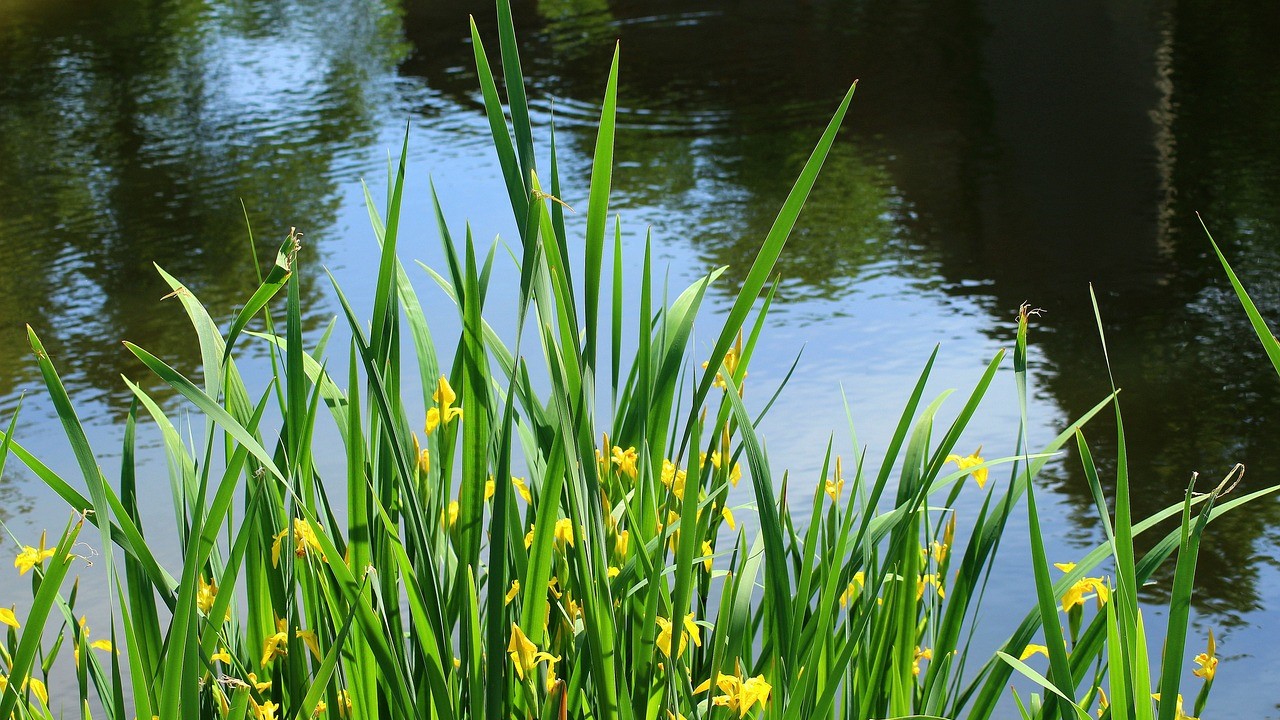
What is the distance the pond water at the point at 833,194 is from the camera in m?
2.50

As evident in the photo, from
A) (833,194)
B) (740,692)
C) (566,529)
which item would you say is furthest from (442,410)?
(833,194)

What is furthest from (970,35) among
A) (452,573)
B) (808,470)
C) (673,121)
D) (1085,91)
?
(452,573)

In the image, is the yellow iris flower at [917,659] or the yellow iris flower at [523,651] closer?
the yellow iris flower at [523,651]

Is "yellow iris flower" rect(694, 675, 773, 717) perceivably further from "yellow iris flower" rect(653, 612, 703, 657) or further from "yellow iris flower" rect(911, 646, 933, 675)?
"yellow iris flower" rect(911, 646, 933, 675)

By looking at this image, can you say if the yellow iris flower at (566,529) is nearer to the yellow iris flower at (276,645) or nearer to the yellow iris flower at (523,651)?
the yellow iris flower at (523,651)

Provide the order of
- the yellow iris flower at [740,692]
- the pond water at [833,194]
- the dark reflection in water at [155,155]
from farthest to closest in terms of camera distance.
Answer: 1. the dark reflection in water at [155,155]
2. the pond water at [833,194]
3. the yellow iris flower at [740,692]

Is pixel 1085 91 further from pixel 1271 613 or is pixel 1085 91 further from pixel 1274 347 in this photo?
pixel 1274 347

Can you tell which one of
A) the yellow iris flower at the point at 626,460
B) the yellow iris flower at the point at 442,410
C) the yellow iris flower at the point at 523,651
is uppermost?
the yellow iris flower at the point at 442,410

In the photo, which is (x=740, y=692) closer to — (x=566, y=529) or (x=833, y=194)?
(x=566, y=529)

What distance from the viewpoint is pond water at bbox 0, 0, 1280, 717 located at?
2496 mm

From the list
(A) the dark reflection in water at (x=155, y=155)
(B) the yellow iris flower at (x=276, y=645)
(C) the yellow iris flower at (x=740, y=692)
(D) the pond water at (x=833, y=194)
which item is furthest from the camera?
(A) the dark reflection in water at (x=155, y=155)

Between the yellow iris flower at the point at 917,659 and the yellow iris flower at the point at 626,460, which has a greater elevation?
the yellow iris flower at the point at 626,460

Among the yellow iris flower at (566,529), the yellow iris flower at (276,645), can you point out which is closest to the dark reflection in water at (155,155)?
the yellow iris flower at (276,645)

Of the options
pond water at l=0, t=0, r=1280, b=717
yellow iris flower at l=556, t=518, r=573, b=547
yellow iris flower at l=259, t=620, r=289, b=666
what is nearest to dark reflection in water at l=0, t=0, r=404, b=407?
pond water at l=0, t=0, r=1280, b=717
